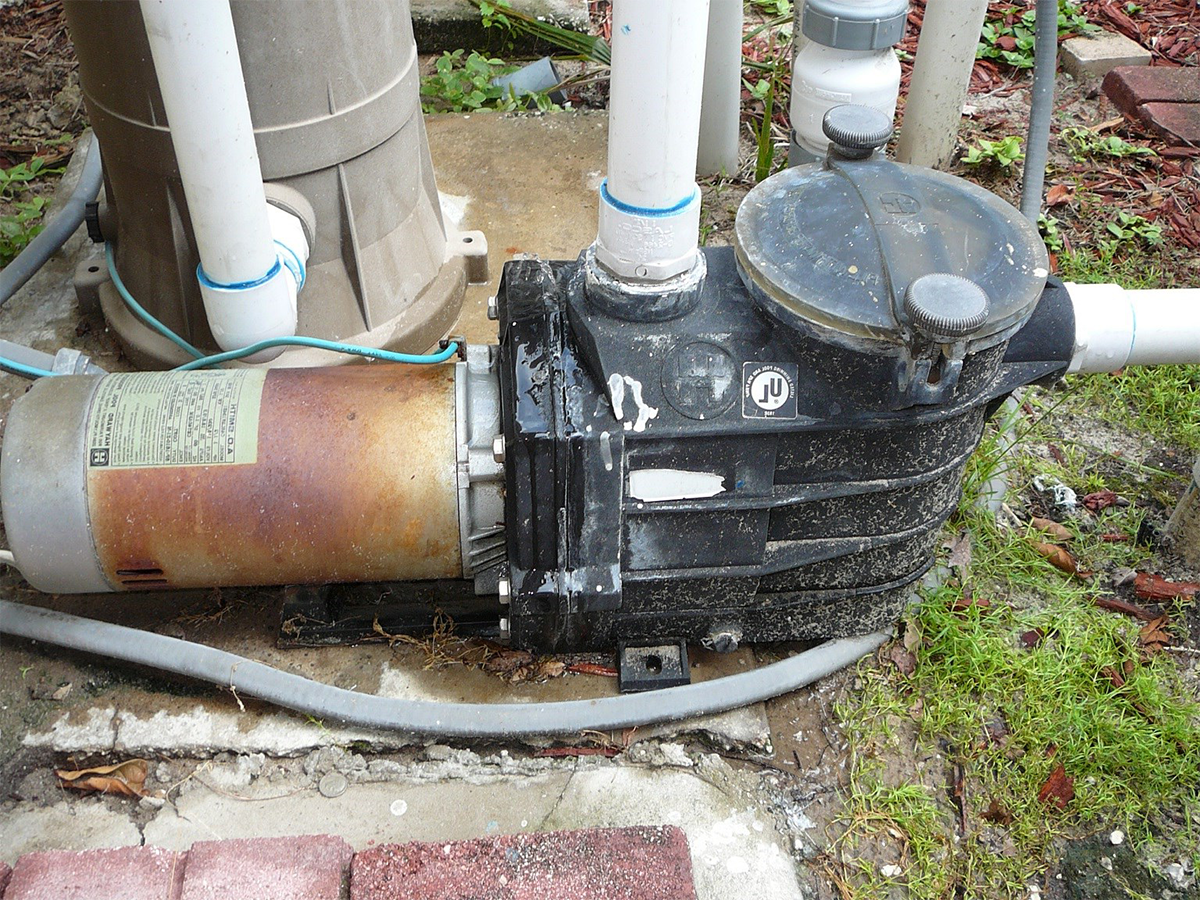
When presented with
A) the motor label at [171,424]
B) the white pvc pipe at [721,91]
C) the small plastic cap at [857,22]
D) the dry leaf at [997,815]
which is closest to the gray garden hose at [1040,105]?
the small plastic cap at [857,22]

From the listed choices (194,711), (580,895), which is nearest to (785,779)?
(580,895)

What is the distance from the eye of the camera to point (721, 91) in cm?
297

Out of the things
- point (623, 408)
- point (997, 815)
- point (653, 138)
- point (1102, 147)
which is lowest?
point (997, 815)

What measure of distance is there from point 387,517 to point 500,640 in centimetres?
37

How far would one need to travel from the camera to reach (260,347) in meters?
1.95

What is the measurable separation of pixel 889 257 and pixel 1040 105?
1.15m

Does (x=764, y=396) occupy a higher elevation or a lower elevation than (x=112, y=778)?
higher

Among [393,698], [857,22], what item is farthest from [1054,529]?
[393,698]

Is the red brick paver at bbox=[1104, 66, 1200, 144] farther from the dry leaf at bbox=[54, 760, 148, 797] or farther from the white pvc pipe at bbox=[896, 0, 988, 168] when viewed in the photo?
the dry leaf at bbox=[54, 760, 148, 797]

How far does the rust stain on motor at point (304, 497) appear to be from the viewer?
5.66 feet

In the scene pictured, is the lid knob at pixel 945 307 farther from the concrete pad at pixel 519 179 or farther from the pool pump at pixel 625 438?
the concrete pad at pixel 519 179

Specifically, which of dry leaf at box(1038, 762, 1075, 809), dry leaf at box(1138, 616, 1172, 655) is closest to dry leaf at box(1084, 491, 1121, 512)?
dry leaf at box(1138, 616, 1172, 655)

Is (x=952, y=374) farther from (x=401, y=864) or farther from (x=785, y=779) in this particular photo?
(x=401, y=864)

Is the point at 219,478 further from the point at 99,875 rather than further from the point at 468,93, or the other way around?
the point at 468,93
